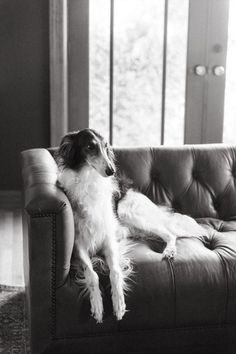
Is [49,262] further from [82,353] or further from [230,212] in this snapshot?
[230,212]

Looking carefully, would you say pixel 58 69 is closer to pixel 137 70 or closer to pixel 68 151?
pixel 137 70

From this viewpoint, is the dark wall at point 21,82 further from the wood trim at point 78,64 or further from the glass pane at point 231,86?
the glass pane at point 231,86

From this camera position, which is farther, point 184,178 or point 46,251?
point 184,178

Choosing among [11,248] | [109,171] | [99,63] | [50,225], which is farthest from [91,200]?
[99,63]

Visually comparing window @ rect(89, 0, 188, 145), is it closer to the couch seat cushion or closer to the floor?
the floor

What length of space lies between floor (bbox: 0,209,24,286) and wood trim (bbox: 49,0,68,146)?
2.04 feet

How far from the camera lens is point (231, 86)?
3953 millimetres

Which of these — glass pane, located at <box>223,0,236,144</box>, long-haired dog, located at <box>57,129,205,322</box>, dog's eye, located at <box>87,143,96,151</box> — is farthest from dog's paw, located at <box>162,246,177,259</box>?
glass pane, located at <box>223,0,236,144</box>

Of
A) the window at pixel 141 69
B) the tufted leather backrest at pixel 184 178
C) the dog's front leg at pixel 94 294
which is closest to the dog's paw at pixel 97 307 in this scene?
the dog's front leg at pixel 94 294

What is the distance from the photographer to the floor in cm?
294

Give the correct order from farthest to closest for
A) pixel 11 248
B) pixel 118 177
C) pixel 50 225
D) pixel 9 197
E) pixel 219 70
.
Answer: pixel 9 197 < pixel 219 70 < pixel 11 248 < pixel 118 177 < pixel 50 225

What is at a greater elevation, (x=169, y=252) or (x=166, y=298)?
(x=169, y=252)

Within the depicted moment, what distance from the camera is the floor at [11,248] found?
2940 millimetres

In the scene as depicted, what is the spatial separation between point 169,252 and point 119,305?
0.30m
